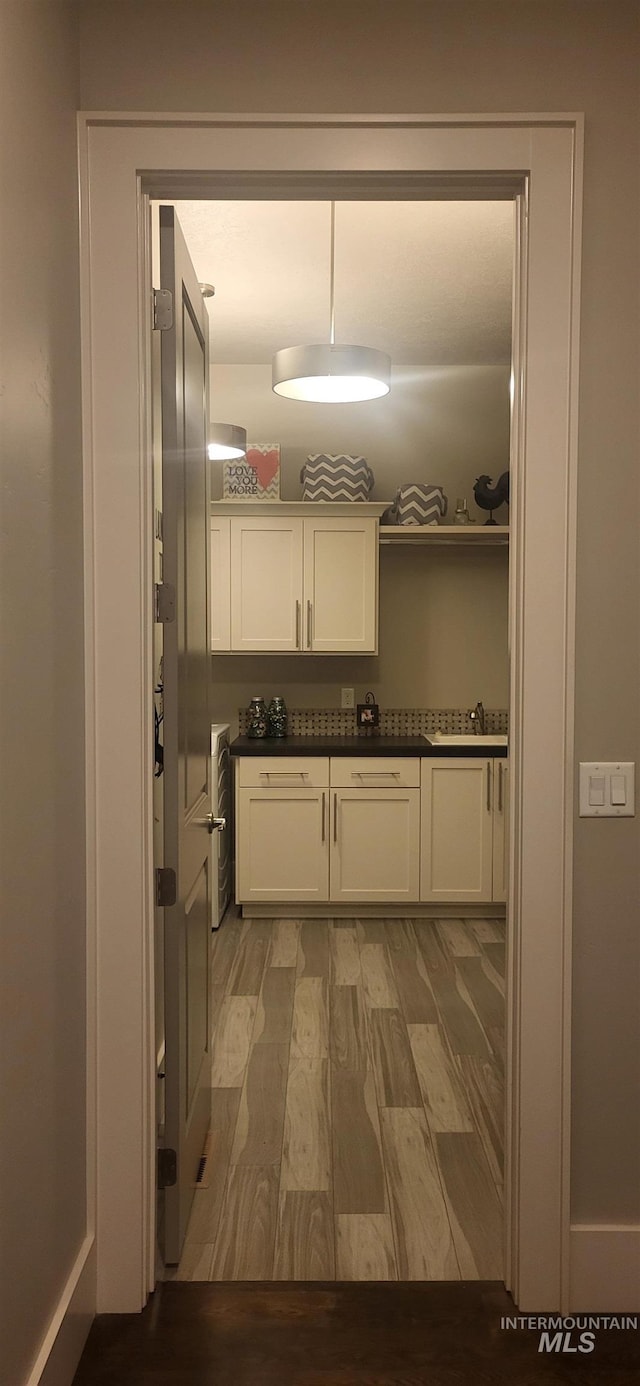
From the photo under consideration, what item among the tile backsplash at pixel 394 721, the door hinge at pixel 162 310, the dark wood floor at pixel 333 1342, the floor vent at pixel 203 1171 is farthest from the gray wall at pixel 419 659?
the dark wood floor at pixel 333 1342

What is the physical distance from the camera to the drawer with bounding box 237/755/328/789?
4.86 meters

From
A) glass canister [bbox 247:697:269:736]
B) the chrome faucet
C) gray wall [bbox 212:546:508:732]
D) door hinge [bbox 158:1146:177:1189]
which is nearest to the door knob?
door hinge [bbox 158:1146:177:1189]

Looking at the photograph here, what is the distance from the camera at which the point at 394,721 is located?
18.2 ft

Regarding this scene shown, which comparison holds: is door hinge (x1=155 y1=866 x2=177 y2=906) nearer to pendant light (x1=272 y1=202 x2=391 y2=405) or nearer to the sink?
pendant light (x1=272 y1=202 x2=391 y2=405)

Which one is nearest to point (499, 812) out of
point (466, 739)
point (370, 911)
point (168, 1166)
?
point (466, 739)

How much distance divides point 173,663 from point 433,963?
2742 mm

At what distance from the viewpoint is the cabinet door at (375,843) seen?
4.87 m

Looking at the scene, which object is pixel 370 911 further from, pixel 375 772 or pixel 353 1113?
pixel 353 1113

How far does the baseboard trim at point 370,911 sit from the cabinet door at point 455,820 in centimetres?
18

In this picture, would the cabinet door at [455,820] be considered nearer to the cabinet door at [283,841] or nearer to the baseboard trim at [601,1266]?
the cabinet door at [283,841]

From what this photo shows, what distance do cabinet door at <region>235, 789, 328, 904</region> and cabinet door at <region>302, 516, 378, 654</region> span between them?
84 cm

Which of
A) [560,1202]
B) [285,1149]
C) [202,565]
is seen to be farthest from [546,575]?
[285,1149]

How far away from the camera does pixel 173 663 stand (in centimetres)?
207

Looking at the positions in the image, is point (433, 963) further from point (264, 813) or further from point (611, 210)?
point (611, 210)
